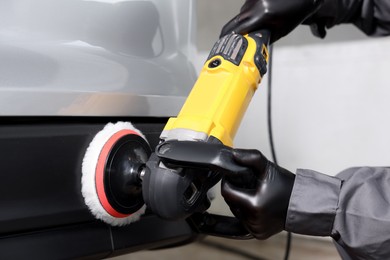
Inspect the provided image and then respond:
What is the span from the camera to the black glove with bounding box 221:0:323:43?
1.94 ft

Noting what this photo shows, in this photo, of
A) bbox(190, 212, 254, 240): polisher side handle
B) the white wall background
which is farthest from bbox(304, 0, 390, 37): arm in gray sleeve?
bbox(190, 212, 254, 240): polisher side handle

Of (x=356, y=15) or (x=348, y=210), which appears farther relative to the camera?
(x=356, y=15)

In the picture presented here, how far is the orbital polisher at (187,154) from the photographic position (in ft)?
1.56

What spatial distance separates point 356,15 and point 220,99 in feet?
1.71

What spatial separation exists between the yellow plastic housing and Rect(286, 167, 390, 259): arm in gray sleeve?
4.5 inches

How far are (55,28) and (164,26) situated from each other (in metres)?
0.18

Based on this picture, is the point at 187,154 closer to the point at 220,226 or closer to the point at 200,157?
the point at 200,157

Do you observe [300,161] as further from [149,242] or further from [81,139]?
[81,139]

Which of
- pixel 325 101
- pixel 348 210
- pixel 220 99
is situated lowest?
pixel 325 101

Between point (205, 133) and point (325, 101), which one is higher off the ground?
point (205, 133)

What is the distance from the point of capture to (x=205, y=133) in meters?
0.50

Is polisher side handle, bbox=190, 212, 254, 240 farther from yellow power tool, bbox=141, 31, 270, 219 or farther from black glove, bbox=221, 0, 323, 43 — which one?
black glove, bbox=221, 0, 323, 43

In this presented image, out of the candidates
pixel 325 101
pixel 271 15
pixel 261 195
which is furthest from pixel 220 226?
pixel 325 101

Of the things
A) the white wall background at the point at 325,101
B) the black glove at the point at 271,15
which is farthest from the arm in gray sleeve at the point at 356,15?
the white wall background at the point at 325,101
